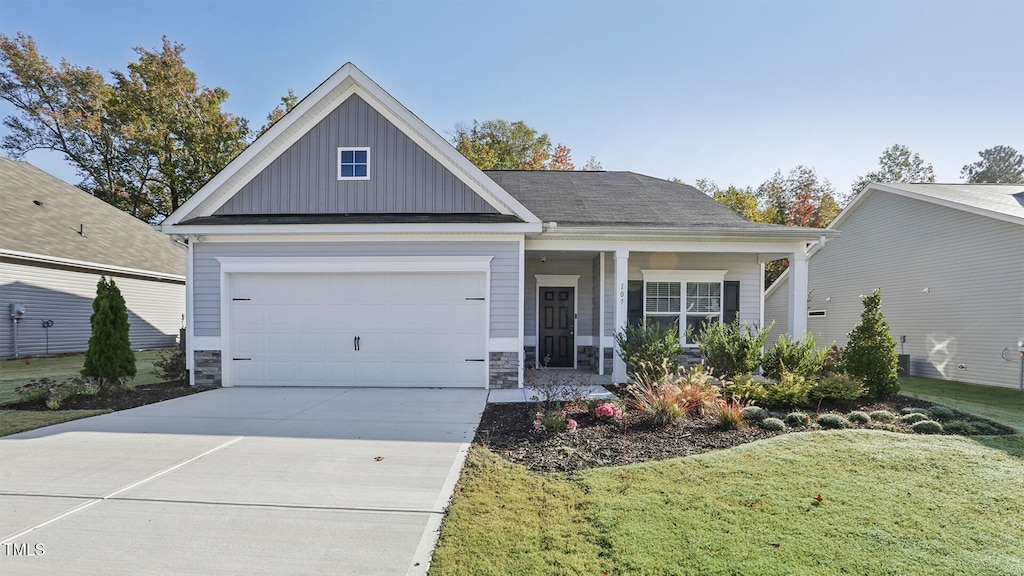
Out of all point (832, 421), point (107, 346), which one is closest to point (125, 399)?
point (107, 346)

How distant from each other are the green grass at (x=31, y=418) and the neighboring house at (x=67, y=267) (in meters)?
7.20

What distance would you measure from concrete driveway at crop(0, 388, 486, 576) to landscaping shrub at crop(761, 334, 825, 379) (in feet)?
16.8

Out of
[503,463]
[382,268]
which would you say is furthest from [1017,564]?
[382,268]

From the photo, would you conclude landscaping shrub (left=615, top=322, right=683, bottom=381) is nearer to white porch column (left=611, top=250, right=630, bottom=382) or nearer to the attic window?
white porch column (left=611, top=250, right=630, bottom=382)

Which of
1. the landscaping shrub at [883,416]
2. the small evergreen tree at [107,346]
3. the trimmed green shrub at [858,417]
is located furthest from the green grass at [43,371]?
the landscaping shrub at [883,416]

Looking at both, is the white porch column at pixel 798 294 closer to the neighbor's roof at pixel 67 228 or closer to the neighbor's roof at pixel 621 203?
the neighbor's roof at pixel 621 203

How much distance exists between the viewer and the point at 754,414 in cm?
580

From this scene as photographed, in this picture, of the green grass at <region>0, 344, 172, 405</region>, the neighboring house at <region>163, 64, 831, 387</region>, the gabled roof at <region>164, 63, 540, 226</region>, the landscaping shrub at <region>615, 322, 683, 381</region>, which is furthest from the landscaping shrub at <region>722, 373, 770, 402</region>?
the green grass at <region>0, 344, 172, 405</region>

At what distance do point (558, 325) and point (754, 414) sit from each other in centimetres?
562

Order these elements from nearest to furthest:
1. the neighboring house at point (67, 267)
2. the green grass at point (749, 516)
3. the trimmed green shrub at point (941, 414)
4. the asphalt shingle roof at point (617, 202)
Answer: the green grass at point (749, 516), the trimmed green shrub at point (941, 414), the asphalt shingle roof at point (617, 202), the neighboring house at point (67, 267)

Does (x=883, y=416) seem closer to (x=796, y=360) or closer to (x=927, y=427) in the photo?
(x=927, y=427)

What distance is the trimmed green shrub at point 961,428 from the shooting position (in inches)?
212

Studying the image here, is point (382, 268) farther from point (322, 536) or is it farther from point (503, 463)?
point (322, 536)

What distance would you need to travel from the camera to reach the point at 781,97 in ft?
35.6
